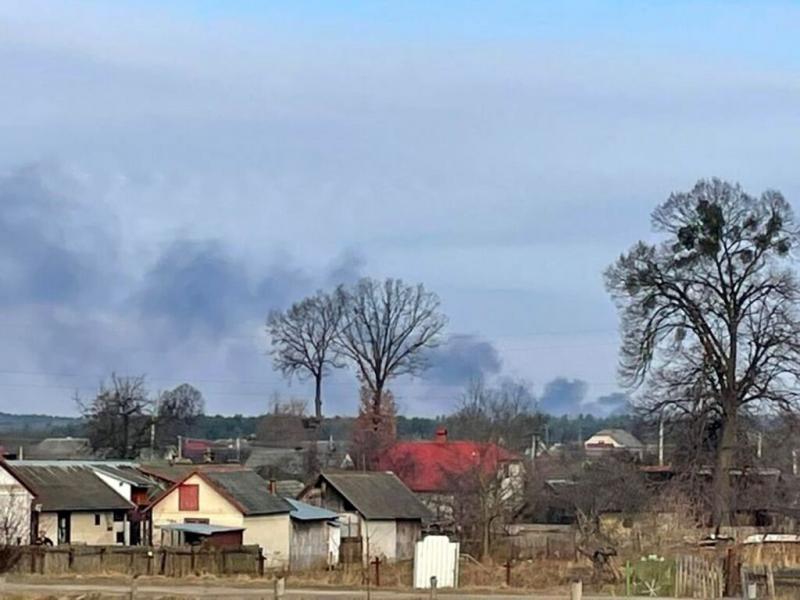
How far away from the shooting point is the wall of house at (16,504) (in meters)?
66.0

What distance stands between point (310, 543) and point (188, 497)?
5.66 metres

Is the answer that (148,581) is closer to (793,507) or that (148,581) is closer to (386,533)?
(386,533)

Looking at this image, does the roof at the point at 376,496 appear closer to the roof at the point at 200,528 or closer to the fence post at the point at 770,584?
the roof at the point at 200,528

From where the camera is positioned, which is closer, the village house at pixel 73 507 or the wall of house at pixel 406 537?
the village house at pixel 73 507

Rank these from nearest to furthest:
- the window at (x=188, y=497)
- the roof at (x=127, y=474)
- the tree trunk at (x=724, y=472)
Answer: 1. the tree trunk at (x=724, y=472)
2. the window at (x=188, y=497)
3. the roof at (x=127, y=474)

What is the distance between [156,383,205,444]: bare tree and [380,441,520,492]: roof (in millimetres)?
28971

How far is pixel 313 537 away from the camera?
68000 mm

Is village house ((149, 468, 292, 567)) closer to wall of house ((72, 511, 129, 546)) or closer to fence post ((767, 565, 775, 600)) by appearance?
wall of house ((72, 511, 129, 546))

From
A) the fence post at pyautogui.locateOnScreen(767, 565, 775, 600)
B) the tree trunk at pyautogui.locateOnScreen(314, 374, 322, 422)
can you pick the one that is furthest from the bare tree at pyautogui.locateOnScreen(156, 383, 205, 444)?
the fence post at pyautogui.locateOnScreen(767, 565, 775, 600)

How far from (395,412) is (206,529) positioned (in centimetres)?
3774

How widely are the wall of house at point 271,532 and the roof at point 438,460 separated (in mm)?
14630

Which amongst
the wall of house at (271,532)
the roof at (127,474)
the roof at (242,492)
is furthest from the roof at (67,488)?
the wall of house at (271,532)

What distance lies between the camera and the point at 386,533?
71.6m

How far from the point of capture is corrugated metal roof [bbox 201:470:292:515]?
219ft
